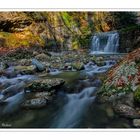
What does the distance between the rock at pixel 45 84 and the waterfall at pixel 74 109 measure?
156mm

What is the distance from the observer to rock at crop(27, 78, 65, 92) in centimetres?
312

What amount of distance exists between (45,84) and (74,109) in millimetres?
364

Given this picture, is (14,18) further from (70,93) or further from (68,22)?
(70,93)

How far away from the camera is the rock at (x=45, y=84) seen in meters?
3.12

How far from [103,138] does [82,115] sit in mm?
282

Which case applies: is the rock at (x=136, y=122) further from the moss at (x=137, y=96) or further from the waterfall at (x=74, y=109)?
the waterfall at (x=74, y=109)

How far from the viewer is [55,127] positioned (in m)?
3.00

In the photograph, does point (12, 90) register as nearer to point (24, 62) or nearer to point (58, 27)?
point (24, 62)

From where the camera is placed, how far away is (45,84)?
3.13 meters

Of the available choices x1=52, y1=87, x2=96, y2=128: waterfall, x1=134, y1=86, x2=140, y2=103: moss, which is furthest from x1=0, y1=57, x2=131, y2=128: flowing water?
x1=134, y1=86, x2=140, y2=103: moss

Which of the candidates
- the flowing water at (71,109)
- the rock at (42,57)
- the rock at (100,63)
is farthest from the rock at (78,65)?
the rock at (42,57)

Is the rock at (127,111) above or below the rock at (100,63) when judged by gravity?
below

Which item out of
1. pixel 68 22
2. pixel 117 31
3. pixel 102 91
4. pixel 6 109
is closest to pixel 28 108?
pixel 6 109

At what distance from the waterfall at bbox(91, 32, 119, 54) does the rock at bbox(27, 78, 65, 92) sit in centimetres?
44
